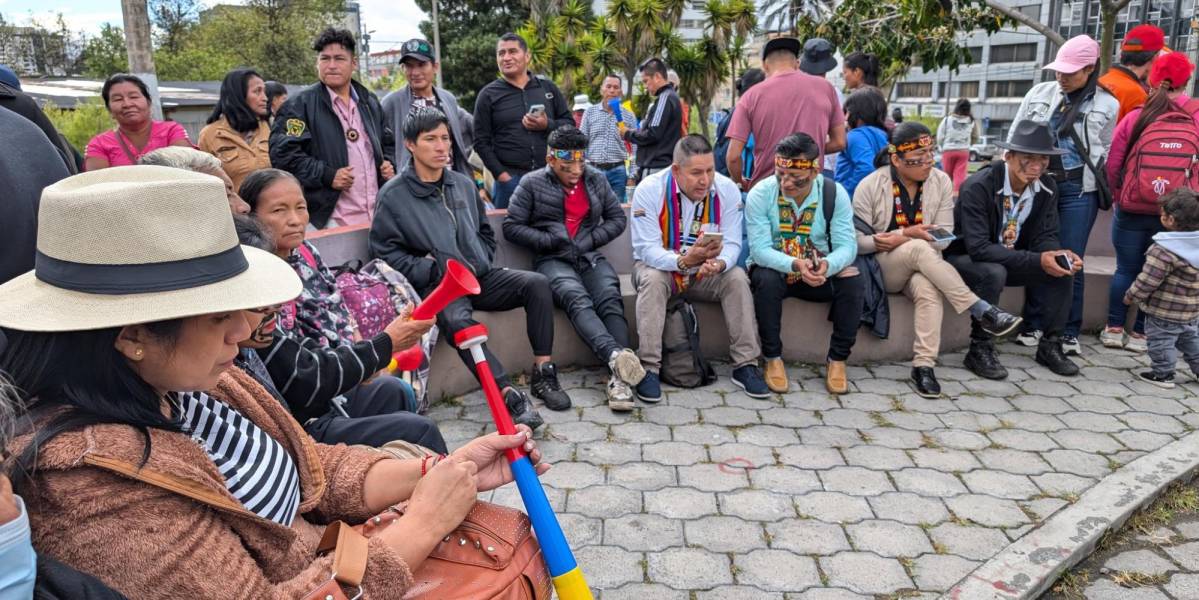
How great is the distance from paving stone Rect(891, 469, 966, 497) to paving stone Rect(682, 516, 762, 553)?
77 centimetres

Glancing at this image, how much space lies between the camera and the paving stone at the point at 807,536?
2.90m

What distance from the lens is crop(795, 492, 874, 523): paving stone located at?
3.12 metres

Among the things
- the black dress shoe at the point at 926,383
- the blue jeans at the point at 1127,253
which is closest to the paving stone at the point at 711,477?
the black dress shoe at the point at 926,383

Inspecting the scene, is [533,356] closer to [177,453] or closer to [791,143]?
[791,143]

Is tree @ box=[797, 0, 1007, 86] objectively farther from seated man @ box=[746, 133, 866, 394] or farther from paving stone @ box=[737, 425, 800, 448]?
paving stone @ box=[737, 425, 800, 448]

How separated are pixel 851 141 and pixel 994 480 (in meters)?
2.83

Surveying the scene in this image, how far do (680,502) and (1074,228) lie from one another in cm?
352

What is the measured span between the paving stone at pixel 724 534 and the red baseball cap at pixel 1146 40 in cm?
448

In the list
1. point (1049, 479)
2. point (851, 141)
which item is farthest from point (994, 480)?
point (851, 141)

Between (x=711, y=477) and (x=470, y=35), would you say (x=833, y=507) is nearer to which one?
(x=711, y=477)

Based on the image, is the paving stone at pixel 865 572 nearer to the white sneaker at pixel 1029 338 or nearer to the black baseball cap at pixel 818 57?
the white sneaker at pixel 1029 338

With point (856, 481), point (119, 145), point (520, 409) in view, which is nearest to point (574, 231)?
point (520, 409)

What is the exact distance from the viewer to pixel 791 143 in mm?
4449

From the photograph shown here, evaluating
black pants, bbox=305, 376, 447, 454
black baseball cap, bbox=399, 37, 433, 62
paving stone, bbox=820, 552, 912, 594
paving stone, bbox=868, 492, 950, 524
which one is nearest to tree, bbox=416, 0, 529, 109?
black baseball cap, bbox=399, 37, 433, 62
